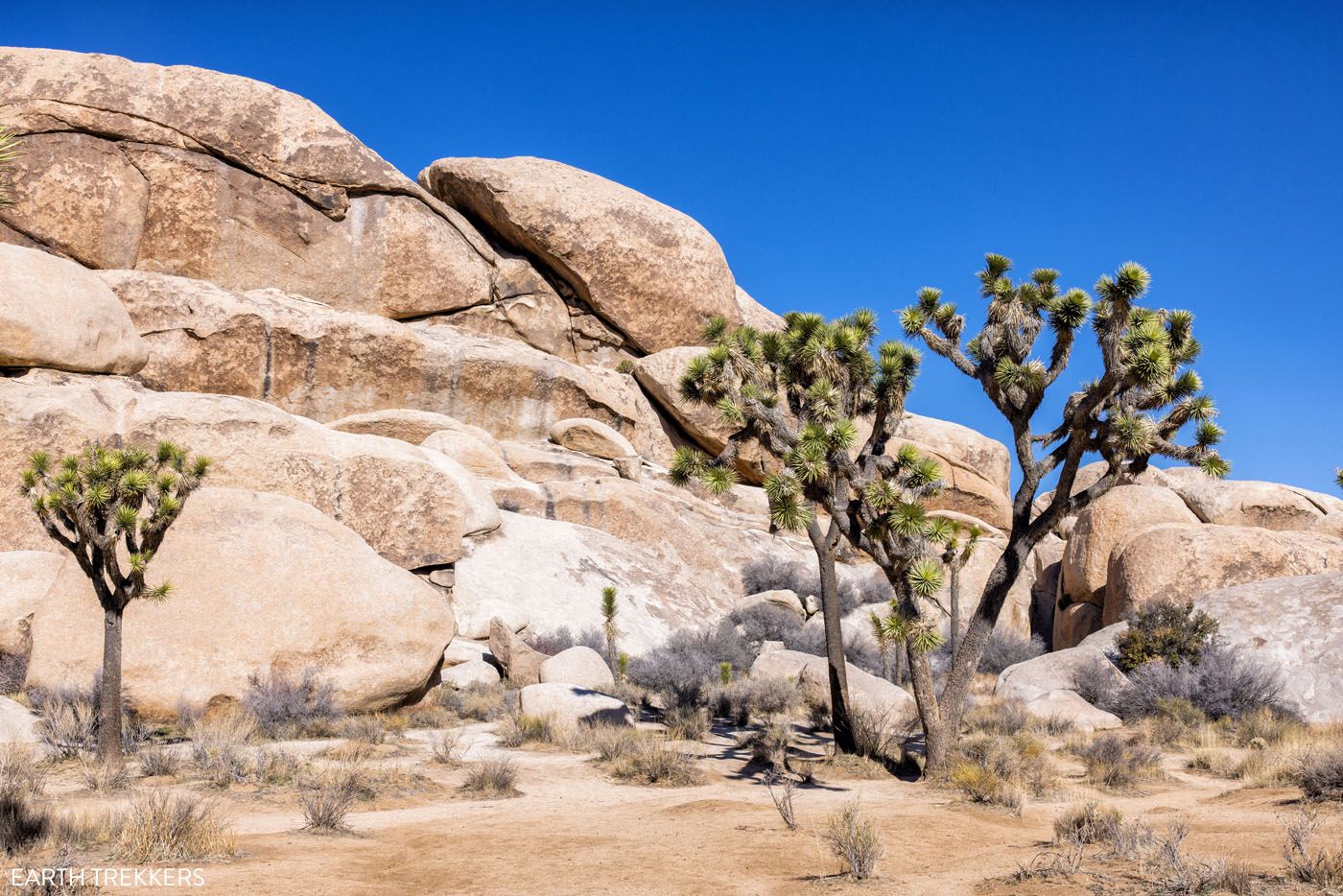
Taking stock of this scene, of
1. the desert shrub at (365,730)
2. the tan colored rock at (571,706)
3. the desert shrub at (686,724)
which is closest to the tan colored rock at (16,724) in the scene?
the desert shrub at (365,730)

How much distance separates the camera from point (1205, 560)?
21.0 m

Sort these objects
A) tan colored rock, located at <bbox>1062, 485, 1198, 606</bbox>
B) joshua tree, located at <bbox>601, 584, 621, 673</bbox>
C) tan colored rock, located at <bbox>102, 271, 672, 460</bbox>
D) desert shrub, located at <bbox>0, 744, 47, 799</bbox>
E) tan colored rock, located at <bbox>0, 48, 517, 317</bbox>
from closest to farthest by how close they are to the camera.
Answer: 1. desert shrub, located at <bbox>0, 744, 47, 799</bbox>
2. joshua tree, located at <bbox>601, 584, 621, 673</bbox>
3. tan colored rock, located at <bbox>1062, 485, 1198, 606</bbox>
4. tan colored rock, located at <bbox>102, 271, 672, 460</bbox>
5. tan colored rock, located at <bbox>0, 48, 517, 317</bbox>

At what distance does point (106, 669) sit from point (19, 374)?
9512 millimetres

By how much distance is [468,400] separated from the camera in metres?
30.1

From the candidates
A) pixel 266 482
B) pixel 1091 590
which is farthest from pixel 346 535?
pixel 1091 590

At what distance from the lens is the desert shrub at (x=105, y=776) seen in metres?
9.85

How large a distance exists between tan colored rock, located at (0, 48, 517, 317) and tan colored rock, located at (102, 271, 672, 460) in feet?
5.54

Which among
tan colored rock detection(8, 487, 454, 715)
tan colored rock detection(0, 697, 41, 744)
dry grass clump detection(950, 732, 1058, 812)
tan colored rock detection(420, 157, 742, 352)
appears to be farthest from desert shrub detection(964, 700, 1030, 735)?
tan colored rock detection(420, 157, 742, 352)

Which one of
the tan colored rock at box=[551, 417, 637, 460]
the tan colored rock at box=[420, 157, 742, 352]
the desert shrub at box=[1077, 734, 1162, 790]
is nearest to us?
the desert shrub at box=[1077, 734, 1162, 790]

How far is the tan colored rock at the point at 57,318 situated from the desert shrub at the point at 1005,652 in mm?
19325

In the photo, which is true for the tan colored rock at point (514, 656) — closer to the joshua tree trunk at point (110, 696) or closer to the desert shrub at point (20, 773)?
the joshua tree trunk at point (110, 696)

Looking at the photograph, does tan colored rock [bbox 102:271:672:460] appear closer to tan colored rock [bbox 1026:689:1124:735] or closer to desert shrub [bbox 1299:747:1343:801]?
tan colored rock [bbox 1026:689:1124:735]

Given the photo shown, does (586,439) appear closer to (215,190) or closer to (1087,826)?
(215,190)

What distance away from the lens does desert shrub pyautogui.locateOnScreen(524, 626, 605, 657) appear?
774 inches
